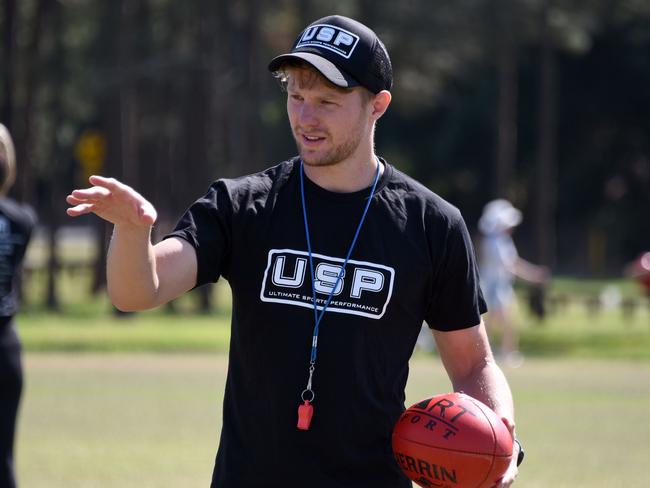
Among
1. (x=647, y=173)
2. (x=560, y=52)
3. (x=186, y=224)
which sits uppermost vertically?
(x=560, y=52)

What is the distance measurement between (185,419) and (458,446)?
10.0m

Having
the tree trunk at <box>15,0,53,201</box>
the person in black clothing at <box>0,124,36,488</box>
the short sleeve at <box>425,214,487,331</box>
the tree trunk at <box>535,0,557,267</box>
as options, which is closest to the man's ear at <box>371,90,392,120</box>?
the short sleeve at <box>425,214,487,331</box>

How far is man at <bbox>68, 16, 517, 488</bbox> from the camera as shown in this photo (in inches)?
167

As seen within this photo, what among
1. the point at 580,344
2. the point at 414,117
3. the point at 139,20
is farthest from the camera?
the point at 414,117

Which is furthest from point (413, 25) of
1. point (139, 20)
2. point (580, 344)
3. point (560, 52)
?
point (560, 52)

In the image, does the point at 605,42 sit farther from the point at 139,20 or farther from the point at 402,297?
the point at 402,297

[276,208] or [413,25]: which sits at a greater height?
[413,25]

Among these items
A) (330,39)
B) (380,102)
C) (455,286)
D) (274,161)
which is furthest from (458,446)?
(274,161)

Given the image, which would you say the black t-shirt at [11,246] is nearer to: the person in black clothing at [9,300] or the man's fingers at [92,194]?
the person in black clothing at [9,300]

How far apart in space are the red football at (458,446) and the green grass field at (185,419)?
5986 mm

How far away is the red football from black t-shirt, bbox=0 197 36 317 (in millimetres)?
3237

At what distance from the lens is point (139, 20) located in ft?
133

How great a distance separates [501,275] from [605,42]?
108ft

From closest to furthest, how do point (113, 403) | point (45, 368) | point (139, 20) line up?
point (113, 403), point (45, 368), point (139, 20)
